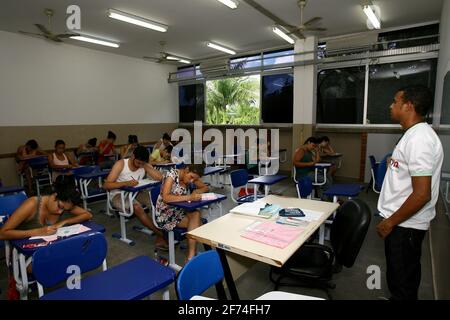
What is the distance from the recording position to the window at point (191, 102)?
9680mm

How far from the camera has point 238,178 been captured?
4.13 m

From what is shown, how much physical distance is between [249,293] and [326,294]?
689 mm

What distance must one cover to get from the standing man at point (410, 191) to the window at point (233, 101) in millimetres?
6608

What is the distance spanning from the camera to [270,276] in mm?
2662

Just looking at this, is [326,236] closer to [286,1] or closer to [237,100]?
[286,1]

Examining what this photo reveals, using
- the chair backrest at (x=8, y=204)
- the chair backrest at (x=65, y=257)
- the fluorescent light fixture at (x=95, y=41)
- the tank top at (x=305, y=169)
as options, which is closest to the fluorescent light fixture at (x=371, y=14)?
the tank top at (x=305, y=169)

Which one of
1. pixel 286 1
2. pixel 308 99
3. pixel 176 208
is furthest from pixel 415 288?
pixel 308 99

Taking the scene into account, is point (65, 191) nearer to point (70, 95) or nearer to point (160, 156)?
point (160, 156)

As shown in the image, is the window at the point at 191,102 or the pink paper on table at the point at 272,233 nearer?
the pink paper on table at the point at 272,233

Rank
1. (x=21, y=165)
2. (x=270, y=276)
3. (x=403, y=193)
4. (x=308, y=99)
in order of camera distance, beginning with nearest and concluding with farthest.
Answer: (x=403, y=193) < (x=270, y=276) < (x=21, y=165) < (x=308, y=99)

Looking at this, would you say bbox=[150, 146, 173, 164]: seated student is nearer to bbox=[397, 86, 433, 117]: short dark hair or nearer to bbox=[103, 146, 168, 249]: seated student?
bbox=[103, 146, 168, 249]: seated student

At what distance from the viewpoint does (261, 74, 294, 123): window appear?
25.1 ft

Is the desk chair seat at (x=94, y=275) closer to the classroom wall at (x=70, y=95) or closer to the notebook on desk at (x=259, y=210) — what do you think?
the notebook on desk at (x=259, y=210)

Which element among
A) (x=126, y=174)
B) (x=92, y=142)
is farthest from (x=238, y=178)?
(x=92, y=142)
